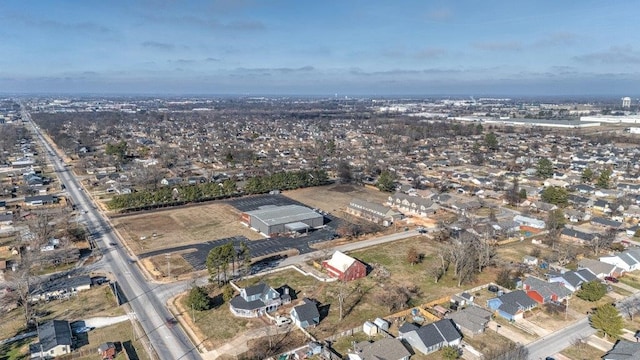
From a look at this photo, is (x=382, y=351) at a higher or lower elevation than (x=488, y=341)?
higher

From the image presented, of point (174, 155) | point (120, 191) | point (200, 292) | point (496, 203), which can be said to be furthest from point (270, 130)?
point (200, 292)

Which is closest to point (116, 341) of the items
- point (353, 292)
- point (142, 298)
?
point (142, 298)

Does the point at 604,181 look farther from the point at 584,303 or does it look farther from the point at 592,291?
the point at 584,303

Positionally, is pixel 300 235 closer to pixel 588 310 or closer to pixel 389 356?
pixel 389 356

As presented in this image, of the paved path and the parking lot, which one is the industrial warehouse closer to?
the parking lot

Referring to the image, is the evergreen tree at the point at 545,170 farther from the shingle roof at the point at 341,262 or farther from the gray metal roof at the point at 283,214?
the shingle roof at the point at 341,262

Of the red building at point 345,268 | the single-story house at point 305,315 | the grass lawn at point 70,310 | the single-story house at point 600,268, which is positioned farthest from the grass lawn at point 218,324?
the single-story house at point 600,268
